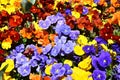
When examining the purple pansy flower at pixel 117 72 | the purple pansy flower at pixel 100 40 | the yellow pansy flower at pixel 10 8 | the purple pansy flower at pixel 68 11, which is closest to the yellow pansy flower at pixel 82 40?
the purple pansy flower at pixel 100 40

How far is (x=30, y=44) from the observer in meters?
4.80

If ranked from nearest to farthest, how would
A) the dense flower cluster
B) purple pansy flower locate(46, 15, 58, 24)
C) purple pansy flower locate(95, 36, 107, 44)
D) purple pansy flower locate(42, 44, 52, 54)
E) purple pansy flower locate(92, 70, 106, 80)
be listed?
purple pansy flower locate(92, 70, 106, 80) < the dense flower cluster < purple pansy flower locate(42, 44, 52, 54) < purple pansy flower locate(95, 36, 107, 44) < purple pansy flower locate(46, 15, 58, 24)

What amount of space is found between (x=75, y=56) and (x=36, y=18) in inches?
43.0

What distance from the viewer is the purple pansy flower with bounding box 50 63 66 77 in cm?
410

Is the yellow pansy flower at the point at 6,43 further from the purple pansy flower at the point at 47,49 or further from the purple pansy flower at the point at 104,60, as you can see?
the purple pansy flower at the point at 104,60

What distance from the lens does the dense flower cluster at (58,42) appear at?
4.18 meters

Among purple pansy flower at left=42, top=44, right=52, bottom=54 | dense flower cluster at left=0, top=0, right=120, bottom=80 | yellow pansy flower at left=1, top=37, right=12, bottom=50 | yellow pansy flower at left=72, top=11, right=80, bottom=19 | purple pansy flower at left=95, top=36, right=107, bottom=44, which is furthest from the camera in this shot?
yellow pansy flower at left=72, top=11, right=80, bottom=19

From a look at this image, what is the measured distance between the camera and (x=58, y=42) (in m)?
4.46

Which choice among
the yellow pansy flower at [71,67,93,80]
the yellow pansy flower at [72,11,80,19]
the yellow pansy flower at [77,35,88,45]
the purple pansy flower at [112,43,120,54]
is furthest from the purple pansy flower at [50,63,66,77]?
the yellow pansy flower at [72,11,80,19]

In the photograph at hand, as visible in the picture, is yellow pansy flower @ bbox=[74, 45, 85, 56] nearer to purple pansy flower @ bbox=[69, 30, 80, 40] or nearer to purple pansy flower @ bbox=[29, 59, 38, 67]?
purple pansy flower @ bbox=[69, 30, 80, 40]

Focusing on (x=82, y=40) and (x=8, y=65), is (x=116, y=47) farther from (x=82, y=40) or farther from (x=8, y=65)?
(x=8, y=65)

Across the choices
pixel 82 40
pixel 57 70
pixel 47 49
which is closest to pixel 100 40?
pixel 82 40

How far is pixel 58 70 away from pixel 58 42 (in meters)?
0.41

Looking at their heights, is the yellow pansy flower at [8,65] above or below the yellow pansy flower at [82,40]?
below
